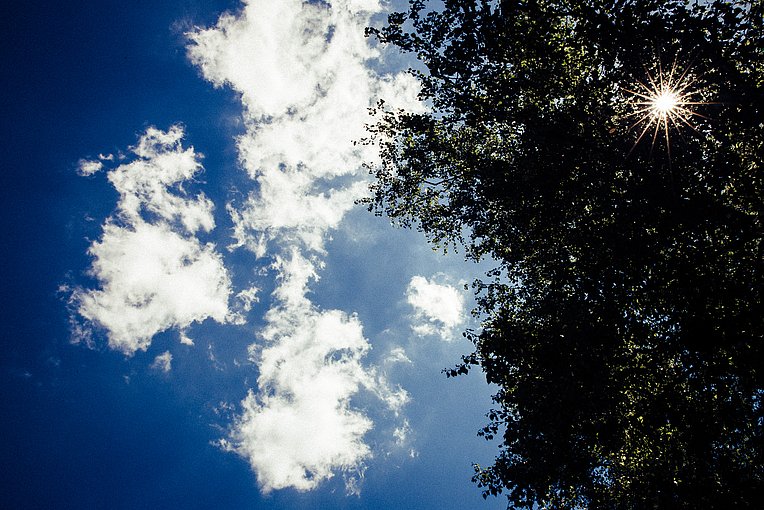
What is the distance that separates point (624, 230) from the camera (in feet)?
36.3

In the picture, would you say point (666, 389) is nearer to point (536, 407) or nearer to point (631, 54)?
point (536, 407)

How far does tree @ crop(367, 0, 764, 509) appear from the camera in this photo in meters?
10.4

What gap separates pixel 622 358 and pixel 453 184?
9.70m

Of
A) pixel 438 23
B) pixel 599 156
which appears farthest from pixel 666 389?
pixel 438 23

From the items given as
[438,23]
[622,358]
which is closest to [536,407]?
[622,358]

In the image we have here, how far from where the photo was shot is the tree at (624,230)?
34.2ft

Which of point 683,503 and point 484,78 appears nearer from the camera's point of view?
point 683,503

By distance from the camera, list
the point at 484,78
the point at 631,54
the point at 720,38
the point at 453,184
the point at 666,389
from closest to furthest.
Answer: the point at 720,38 → the point at 631,54 → the point at 666,389 → the point at 484,78 → the point at 453,184

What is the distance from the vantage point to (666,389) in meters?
12.3

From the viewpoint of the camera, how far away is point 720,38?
10.4 metres

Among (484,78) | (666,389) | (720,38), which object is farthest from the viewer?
(484,78)

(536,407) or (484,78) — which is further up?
(484,78)

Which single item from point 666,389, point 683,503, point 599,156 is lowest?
point 683,503

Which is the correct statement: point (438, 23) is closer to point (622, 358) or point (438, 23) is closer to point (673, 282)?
point (673, 282)
